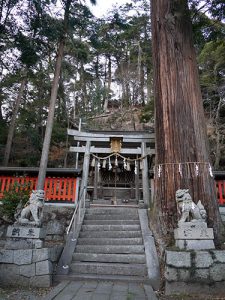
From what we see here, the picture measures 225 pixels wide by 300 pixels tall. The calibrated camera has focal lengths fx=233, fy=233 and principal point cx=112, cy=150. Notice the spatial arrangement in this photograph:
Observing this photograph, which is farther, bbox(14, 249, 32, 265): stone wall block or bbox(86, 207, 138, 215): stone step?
bbox(86, 207, 138, 215): stone step

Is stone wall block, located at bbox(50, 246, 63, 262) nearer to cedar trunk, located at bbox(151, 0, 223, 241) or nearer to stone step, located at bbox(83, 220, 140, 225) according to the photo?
stone step, located at bbox(83, 220, 140, 225)

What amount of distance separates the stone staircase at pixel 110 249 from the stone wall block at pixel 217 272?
132cm

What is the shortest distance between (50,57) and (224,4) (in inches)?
276

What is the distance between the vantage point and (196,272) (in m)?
3.96

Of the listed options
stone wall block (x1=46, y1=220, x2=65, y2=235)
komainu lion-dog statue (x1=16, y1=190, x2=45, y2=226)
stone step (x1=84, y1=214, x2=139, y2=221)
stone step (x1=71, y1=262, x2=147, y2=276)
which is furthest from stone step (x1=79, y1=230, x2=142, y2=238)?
komainu lion-dog statue (x1=16, y1=190, x2=45, y2=226)

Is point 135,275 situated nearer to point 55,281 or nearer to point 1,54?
point 55,281

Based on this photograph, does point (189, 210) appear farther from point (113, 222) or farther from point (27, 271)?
point (27, 271)

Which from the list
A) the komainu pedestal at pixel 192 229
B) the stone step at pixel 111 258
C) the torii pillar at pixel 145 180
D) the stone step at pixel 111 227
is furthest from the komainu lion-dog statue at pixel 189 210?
the torii pillar at pixel 145 180

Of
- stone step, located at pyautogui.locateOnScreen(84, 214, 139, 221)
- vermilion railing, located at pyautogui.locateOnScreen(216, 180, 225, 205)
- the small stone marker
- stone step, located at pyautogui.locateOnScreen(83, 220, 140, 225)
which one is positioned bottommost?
the small stone marker

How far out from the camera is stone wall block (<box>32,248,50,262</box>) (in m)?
Answer: 4.50

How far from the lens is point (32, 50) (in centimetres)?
921

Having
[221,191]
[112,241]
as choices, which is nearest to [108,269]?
[112,241]

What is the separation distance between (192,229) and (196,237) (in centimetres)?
15

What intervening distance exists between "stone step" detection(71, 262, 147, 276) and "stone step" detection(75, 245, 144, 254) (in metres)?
0.49
